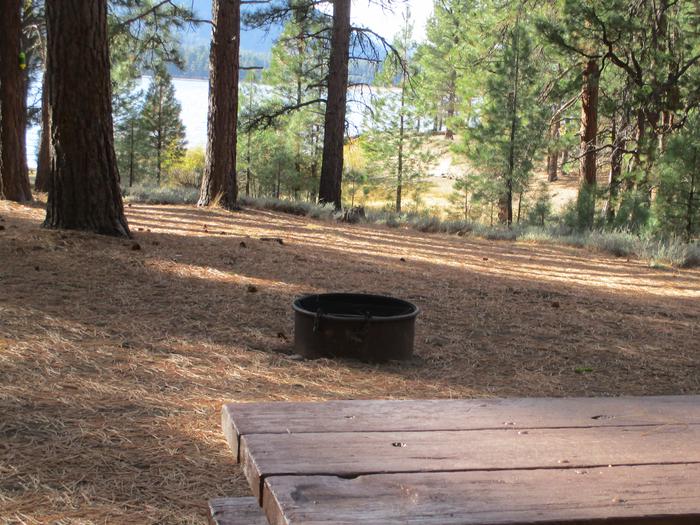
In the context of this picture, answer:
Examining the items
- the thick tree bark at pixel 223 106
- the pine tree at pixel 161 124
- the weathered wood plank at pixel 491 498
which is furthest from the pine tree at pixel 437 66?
the weathered wood plank at pixel 491 498

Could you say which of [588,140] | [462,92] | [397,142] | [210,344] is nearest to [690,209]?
[588,140]

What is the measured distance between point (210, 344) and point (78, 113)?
3.20 meters

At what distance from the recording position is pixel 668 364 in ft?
15.4

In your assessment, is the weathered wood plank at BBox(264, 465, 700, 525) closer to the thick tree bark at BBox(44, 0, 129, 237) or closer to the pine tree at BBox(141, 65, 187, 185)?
the thick tree bark at BBox(44, 0, 129, 237)

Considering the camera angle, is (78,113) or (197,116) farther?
(197,116)

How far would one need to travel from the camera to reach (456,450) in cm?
148

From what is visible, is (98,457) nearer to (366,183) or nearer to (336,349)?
(336,349)

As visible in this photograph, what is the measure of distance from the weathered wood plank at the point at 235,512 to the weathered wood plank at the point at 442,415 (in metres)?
0.35

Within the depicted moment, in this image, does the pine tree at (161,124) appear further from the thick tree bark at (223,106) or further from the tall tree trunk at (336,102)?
the thick tree bark at (223,106)

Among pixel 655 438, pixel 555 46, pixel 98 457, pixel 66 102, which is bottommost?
pixel 98 457

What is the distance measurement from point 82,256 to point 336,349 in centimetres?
275

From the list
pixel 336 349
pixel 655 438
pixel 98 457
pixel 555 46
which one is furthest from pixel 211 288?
pixel 555 46

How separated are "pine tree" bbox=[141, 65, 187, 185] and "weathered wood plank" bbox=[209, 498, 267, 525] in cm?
3585

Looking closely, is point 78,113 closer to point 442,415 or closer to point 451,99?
point 442,415
